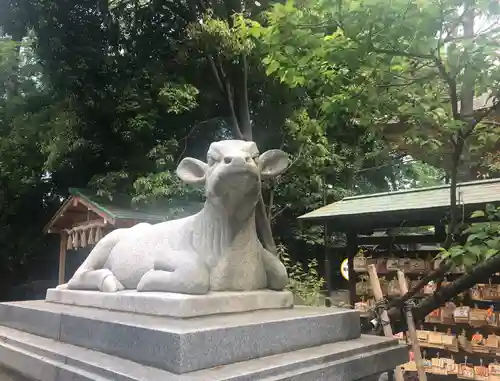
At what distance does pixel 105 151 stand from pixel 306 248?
5256 millimetres

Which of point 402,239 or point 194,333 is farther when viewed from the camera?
point 402,239

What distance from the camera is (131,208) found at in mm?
8125

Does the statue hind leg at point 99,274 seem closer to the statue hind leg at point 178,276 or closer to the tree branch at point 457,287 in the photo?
the statue hind leg at point 178,276

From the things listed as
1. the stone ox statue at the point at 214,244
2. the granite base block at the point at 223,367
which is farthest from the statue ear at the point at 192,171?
the granite base block at the point at 223,367

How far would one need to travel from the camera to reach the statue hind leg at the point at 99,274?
2887mm

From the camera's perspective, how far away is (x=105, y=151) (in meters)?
10.1

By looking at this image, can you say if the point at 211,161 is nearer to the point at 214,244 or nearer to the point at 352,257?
the point at 214,244

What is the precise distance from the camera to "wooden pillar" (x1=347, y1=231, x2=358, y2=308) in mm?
7152

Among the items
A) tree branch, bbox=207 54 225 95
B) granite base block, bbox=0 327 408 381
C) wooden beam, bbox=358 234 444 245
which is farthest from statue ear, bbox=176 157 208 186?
tree branch, bbox=207 54 225 95

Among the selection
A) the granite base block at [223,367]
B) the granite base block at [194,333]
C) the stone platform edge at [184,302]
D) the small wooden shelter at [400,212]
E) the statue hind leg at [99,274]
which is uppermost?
the small wooden shelter at [400,212]

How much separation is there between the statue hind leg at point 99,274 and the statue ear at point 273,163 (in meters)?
1.13

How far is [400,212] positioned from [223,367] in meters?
4.76

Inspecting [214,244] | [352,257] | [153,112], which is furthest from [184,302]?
[153,112]

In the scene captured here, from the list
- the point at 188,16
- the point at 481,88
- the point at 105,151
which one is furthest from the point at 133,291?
the point at 188,16
